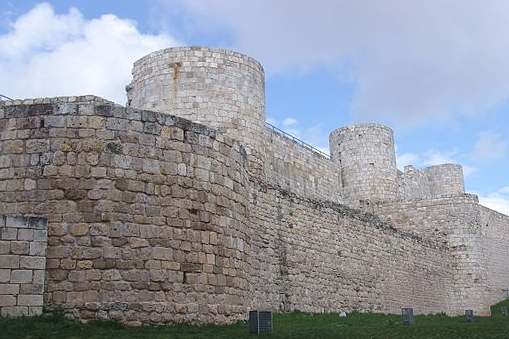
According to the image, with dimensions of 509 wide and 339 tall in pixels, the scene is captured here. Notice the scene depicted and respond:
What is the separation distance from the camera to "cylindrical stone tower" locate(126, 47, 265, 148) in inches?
754

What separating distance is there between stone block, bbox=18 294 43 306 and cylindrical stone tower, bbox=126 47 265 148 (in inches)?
430

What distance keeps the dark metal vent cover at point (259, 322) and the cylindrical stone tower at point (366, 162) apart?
2278cm

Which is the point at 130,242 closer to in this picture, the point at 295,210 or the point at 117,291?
the point at 117,291

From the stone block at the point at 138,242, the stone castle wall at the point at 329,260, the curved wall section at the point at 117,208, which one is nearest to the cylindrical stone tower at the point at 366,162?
the stone castle wall at the point at 329,260

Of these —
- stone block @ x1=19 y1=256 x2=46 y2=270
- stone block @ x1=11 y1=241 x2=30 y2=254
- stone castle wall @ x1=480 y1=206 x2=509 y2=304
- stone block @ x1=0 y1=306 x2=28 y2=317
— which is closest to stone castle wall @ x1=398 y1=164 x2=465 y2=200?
stone castle wall @ x1=480 y1=206 x2=509 y2=304

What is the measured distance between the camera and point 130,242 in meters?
9.32

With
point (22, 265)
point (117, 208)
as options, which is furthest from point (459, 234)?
point (22, 265)

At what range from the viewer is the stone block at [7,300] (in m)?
8.45

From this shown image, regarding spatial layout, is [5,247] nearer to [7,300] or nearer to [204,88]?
[7,300]

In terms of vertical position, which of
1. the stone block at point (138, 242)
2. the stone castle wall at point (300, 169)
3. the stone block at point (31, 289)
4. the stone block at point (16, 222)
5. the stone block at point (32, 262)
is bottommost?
the stone block at point (31, 289)

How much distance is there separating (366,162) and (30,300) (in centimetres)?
2569

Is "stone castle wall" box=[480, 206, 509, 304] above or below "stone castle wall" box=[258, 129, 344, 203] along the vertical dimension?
below

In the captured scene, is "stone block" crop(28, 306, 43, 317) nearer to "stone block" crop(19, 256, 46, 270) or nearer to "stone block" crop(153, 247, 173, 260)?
"stone block" crop(19, 256, 46, 270)

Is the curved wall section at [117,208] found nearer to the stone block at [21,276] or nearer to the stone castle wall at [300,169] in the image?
the stone block at [21,276]
